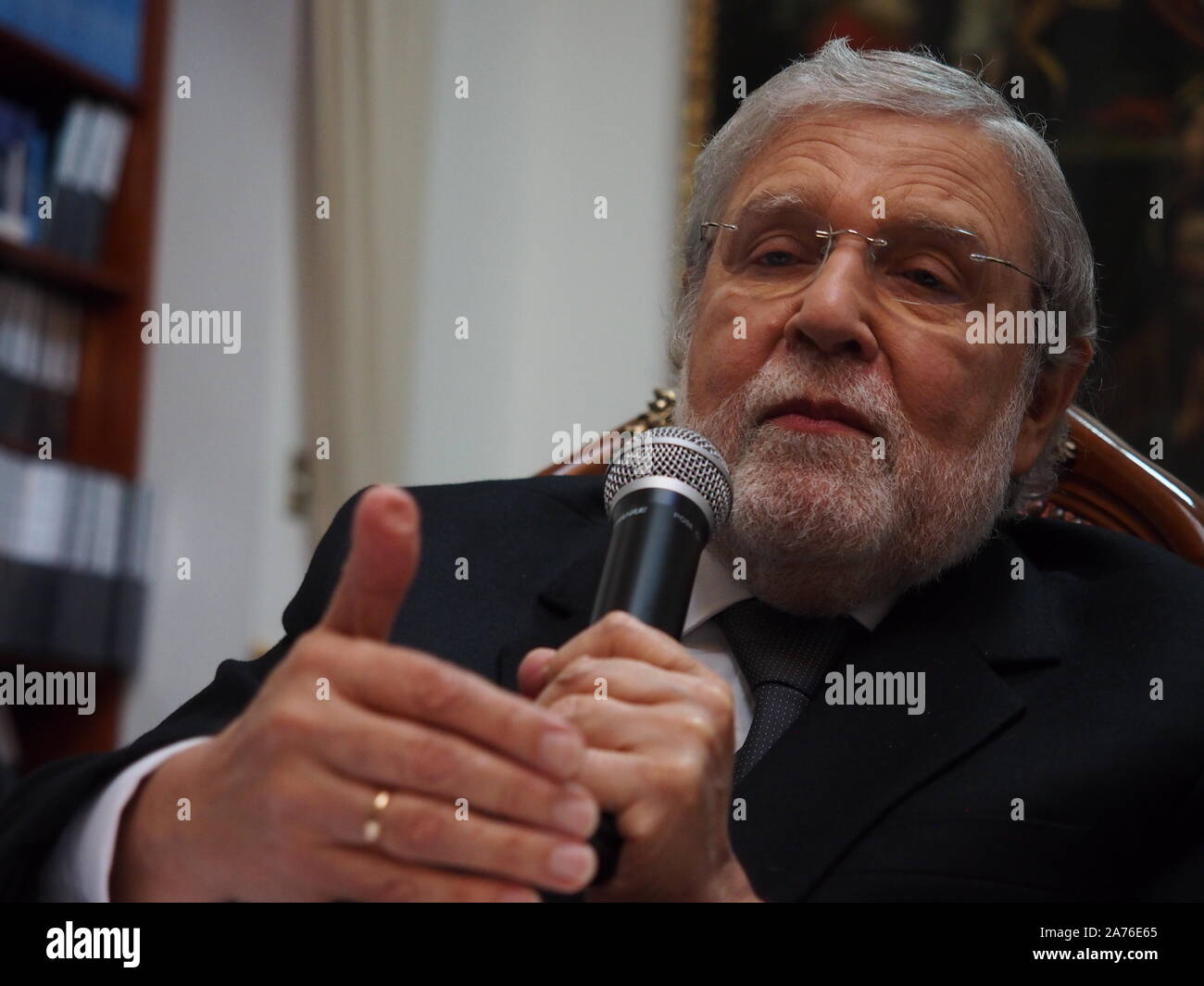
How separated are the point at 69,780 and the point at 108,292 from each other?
10.5 ft

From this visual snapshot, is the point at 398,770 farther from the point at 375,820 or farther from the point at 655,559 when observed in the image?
the point at 655,559

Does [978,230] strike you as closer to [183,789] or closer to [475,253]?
[183,789]

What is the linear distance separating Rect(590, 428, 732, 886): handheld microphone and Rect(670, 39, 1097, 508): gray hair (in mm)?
731

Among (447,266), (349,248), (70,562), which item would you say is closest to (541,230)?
(447,266)

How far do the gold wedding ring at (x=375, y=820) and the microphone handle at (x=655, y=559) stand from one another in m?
0.28

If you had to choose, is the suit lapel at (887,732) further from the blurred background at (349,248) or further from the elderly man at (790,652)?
the blurred background at (349,248)

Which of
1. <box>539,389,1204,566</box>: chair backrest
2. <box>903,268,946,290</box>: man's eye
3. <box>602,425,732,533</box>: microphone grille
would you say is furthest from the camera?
<box>539,389,1204,566</box>: chair backrest

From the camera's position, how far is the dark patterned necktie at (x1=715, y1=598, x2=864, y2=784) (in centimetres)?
150

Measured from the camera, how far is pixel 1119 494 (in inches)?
80.7

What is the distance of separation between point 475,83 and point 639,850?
443cm

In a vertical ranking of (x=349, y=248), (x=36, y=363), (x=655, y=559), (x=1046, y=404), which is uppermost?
(x=349, y=248)

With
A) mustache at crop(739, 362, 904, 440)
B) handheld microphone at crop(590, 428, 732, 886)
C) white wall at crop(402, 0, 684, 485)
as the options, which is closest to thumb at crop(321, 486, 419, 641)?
handheld microphone at crop(590, 428, 732, 886)

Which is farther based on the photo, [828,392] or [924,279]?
[924,279]

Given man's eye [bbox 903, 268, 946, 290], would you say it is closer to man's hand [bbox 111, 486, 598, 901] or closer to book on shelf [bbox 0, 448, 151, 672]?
man's hand [bbox 111, 486, 598, 901]
